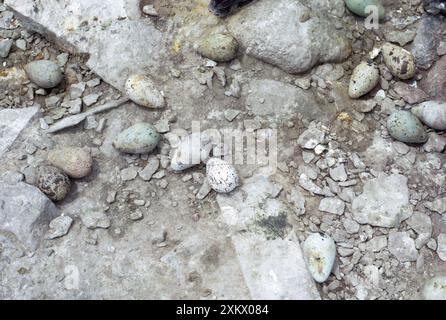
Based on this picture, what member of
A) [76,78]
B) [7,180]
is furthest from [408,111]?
[7,180]

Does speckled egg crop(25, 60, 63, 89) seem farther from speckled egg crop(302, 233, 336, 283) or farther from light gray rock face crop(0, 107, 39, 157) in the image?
speckled egg crop(302, 233, 336, 283)

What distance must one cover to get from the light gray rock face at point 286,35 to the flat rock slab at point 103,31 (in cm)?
51

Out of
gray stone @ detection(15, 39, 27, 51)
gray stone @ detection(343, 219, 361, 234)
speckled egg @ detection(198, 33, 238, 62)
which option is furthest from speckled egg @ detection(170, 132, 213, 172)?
gray stone @ detection(15, 39, 27, 51)

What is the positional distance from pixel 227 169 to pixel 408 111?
1.11 metres

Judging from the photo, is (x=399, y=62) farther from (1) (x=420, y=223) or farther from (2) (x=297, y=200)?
(2) (x=297, y=200)

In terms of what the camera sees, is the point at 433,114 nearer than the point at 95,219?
No

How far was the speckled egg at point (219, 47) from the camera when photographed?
3064 mm

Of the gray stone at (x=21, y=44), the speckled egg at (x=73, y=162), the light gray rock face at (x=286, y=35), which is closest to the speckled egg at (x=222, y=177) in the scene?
the speckled egg at (x=73, y=162)

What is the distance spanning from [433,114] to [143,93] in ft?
5.17

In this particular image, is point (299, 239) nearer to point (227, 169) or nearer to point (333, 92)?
point (227, 169)

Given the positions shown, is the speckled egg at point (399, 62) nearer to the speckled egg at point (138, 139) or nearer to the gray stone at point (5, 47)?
the speckled egg at point (138, 139)

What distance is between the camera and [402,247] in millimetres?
2674

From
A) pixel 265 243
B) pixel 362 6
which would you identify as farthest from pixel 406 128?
pixel 265 243

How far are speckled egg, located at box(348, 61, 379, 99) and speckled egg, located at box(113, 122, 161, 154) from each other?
3.70 ft
